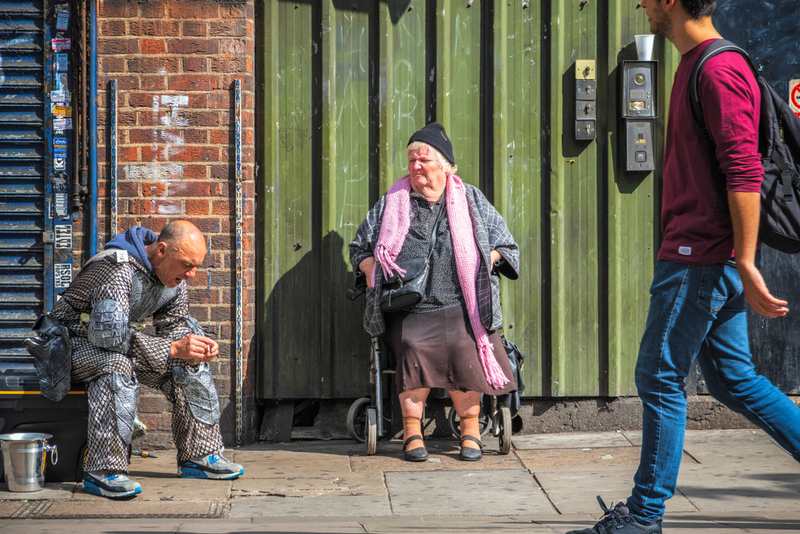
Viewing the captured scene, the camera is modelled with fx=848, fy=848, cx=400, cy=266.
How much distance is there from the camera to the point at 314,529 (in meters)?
3.58

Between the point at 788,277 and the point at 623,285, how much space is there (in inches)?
42.1

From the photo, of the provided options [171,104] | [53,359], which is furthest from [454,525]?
[171,104]

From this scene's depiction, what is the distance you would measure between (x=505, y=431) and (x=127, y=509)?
2.16m

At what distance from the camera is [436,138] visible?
4.98 m

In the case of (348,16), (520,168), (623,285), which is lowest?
(623,285)

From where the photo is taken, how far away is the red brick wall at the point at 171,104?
518 cm

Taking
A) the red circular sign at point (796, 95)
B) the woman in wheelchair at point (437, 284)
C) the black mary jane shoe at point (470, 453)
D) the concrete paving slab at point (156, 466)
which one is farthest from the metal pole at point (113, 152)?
the red circular sign at point (796, 95)

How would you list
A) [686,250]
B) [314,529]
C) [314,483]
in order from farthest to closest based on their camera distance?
[314,483] < [314,529] < [686,250]

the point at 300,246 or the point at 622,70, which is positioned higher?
the point at 622,70

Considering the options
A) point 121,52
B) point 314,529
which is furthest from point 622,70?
point 314,529

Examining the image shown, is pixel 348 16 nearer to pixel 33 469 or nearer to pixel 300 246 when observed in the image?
pixel 300 246

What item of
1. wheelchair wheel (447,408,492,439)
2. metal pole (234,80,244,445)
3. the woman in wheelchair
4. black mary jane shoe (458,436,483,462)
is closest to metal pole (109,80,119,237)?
metal pole (234,80,244,445)

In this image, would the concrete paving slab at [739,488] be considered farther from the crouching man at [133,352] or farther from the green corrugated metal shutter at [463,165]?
the crouching man at [133,352]

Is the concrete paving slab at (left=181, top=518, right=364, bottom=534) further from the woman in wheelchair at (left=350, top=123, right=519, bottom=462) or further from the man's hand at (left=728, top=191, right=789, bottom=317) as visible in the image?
the man's hand at (left=728, top=191, right=789, bottom=317)
